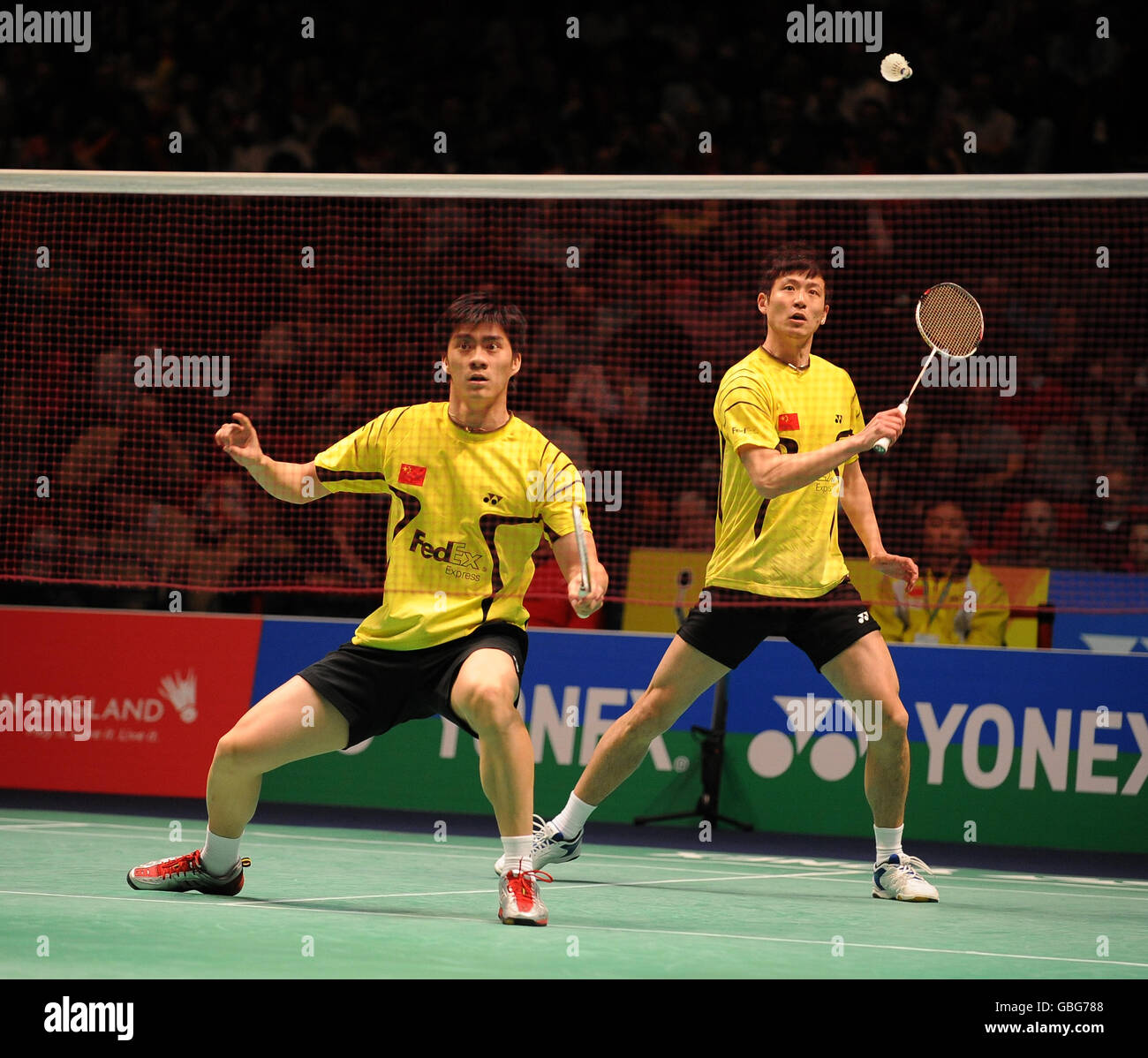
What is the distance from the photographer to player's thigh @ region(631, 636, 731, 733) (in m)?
6.45

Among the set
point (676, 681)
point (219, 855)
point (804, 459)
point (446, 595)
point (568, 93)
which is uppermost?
point (568, 93)

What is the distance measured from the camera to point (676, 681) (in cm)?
647

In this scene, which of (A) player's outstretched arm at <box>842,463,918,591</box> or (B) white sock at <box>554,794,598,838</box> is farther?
(B) white sock at <box>554,794,598,838</box>

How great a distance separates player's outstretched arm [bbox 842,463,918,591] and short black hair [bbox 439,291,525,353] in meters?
1.51

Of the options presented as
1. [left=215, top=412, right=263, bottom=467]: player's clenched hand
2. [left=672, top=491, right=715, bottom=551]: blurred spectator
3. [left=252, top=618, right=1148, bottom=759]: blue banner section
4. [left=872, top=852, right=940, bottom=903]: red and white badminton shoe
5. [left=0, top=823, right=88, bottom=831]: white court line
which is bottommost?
[left=0, top=823, right=88, bottom=831]: white court line

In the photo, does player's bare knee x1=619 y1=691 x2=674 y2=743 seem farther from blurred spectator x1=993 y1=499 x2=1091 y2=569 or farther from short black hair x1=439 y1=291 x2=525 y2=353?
blurred spectator x1=993 y1=499 x2=1091 y2=569

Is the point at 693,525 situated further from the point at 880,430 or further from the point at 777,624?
the point at 880,430

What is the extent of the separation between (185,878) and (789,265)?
3168mm

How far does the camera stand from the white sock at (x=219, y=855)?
19.1 feet

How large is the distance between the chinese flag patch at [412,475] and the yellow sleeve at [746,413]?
1.23 metres

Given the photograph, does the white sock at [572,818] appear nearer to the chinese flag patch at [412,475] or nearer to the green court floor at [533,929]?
the green court floor at [533,929]

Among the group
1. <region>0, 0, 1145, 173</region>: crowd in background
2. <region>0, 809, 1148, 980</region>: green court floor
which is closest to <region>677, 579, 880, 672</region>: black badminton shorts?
<region>0, 809, 1148, 980</region>: green court floor

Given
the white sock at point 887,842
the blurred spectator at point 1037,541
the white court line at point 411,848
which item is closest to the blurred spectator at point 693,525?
the blurred spectator at point 1037,541

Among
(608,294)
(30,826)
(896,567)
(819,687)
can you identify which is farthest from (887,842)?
(608,294)
